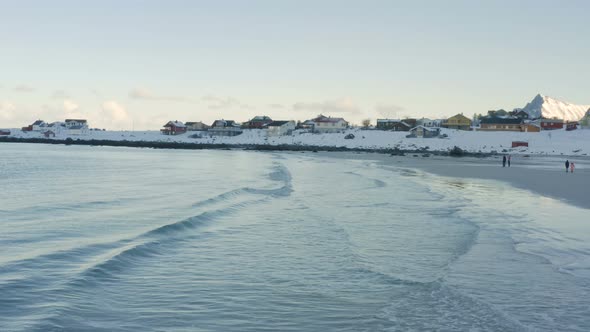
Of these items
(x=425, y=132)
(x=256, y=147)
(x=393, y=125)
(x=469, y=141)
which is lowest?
(x=256, y=147)

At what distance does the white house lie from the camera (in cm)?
18975

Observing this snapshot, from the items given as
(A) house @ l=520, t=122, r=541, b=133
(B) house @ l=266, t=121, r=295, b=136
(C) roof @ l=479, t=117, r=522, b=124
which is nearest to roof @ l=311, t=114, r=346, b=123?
(B) house @ l=266, t=121, r=295, b=136

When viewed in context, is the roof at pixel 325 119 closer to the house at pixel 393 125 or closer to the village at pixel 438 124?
the village at pixel 438 124

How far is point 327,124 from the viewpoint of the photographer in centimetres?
19050

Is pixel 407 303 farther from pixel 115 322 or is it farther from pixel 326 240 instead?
pixel 326 240

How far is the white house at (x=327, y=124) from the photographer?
18975cm

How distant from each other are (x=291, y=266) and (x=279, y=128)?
177 meters

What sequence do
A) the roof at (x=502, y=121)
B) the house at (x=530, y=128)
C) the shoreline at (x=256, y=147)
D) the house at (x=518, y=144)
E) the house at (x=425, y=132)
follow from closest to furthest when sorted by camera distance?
the shoreline at (x=256, y=147), the house at (x=518, y=144), the house at (x=530, y=128), the house at (x=425, y=132), the roof at (x=502, y=121)

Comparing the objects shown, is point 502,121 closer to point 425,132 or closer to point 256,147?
point 425,132

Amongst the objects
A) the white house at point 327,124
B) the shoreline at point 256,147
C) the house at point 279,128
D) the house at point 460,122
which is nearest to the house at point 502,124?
the house at point 460,122

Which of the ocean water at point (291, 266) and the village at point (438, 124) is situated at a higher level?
the village at point (438, 124)

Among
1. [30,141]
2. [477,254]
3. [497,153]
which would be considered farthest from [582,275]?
[30,141]

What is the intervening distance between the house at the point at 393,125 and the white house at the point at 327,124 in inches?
542

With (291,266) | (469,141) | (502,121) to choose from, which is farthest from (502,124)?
(291,266)
